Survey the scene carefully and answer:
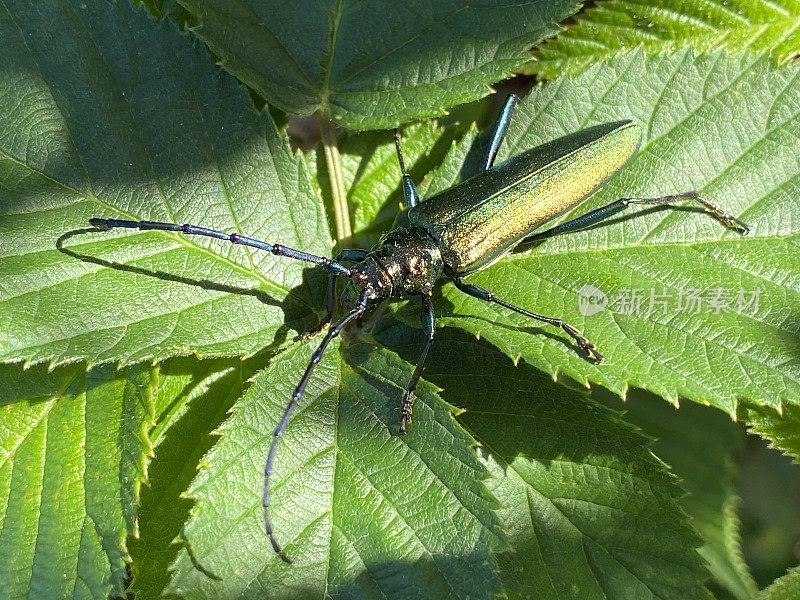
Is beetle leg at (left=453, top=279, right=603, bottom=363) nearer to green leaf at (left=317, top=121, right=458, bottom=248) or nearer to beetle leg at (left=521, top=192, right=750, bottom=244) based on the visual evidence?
beetle leg at (left=521, top=192, right=750, bottom=244)

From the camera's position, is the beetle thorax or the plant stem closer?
the beetle thorax

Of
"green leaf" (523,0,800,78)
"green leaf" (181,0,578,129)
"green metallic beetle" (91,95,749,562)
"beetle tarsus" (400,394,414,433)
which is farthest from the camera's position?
"green leaf" (523,0,800,78)

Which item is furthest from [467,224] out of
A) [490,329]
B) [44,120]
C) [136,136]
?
[44,120]

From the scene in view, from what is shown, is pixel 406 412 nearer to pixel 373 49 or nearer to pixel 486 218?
pixel 486 218

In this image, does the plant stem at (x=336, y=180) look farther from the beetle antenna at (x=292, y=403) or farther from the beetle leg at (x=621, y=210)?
the beetle leg at (x=621, y=210)

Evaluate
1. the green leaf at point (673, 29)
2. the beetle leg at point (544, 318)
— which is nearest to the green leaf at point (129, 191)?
the beetle leg at point (544, 318)

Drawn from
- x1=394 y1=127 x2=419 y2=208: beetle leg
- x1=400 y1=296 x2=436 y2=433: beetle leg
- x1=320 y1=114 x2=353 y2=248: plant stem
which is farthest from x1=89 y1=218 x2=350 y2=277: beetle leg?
x1=394 y1=127 x2=419 y2=208: beetle leg
